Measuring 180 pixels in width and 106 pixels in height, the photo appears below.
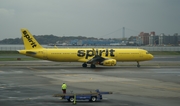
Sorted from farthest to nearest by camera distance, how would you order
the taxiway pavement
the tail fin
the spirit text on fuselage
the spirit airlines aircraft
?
the spirit text on fuselage
the tail fin
the spirit airlines aircraft
the taxiway pavement

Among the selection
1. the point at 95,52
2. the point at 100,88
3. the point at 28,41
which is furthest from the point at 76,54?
the point at 100,88

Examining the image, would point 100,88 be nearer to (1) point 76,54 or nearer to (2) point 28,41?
(1) point 76,54

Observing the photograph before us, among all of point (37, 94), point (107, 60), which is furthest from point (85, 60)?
point (37, 94)

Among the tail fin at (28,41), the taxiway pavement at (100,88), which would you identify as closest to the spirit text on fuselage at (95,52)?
the tail fin at (28,41)

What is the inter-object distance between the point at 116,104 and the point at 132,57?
38736 millimetres

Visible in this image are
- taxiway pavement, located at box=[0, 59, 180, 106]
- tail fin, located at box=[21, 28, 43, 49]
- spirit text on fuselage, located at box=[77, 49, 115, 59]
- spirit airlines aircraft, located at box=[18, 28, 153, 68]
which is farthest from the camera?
spirit text on fuselage, located at box=[77, 49, 115, 59]

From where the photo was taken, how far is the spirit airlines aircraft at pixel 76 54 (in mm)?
62219

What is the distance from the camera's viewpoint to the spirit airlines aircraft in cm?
6222

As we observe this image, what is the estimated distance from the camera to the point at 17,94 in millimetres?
31344

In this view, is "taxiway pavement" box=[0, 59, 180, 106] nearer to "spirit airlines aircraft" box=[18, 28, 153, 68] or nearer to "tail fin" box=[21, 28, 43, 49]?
"spirit airlines aircraft" box=[18, 28, 153, 68]

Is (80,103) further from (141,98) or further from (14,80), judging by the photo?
(14,80)

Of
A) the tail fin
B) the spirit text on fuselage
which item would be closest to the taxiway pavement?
the tail fin

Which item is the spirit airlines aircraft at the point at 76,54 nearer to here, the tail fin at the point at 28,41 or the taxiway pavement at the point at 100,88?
the tail fin at the point at 28,41

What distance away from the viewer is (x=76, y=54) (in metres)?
63.4
